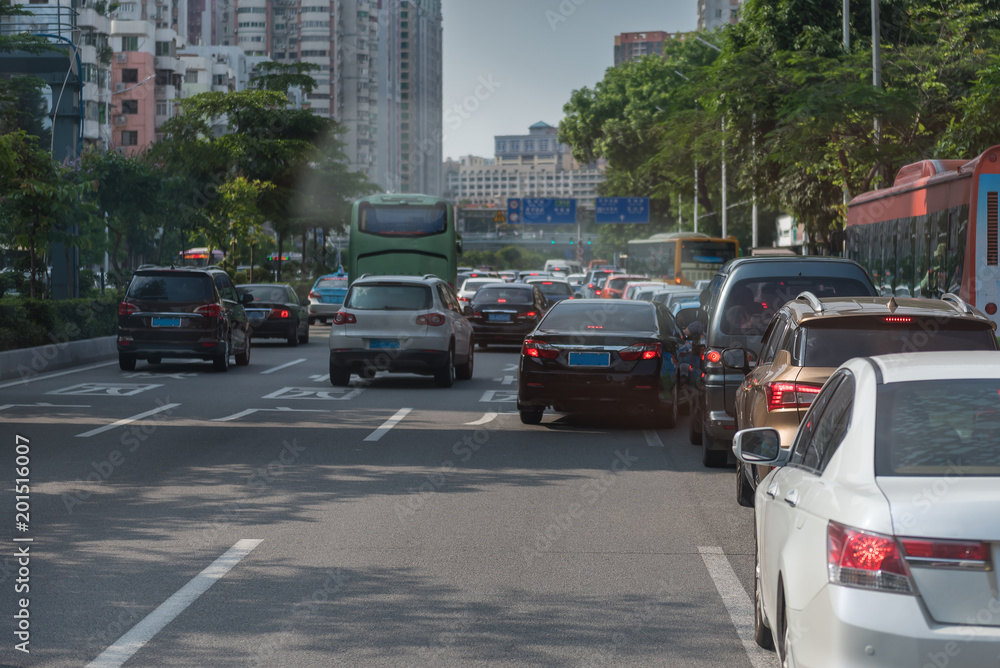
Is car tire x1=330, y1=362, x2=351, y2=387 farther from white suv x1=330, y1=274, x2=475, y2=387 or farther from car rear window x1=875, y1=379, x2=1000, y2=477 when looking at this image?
car rear window x1=875, y1=379, x2=1000, y2=477

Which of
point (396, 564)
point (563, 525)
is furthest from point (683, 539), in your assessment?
point (396, 564)

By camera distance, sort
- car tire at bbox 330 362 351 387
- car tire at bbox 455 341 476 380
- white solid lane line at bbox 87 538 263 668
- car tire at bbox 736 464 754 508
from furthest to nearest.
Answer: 1. car tire at bbox 455 341 476 380
2. car tire at bbox 330 362 351 387
3. car tire at bbox 736 464 754 508
4. white solid lane line at bbox 87 538 263 668

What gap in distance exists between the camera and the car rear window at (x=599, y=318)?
49.0ft

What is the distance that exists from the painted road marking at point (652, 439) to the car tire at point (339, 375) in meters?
6.64

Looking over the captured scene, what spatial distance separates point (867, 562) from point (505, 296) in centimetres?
2566

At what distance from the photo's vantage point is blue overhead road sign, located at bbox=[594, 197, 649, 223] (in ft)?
262

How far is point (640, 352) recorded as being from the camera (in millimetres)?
14375

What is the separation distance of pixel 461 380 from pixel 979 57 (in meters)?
16.3

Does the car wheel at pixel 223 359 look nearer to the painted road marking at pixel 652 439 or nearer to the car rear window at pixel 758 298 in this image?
the painted road marking at pixel 652 439

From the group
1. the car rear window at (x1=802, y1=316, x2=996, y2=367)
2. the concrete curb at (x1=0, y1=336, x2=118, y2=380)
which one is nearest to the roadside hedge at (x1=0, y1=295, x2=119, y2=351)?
the concrete curb at (x1=0, y1=336, x2=118, y2=380)

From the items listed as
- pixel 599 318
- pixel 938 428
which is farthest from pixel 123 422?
Answer: pixel 938 428

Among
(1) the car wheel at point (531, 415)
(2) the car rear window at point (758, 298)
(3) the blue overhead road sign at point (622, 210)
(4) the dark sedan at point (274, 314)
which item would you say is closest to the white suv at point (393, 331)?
(1) the car wheel at point (531, 415)

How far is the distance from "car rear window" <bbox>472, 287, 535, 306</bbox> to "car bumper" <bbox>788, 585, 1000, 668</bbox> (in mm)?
25197

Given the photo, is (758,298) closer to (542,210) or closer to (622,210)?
(622,210)
